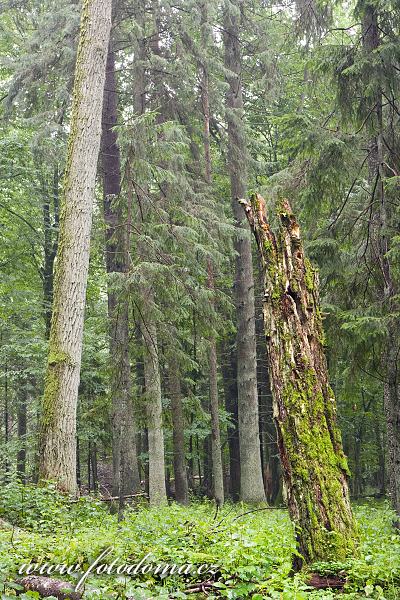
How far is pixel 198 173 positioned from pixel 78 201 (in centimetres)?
669

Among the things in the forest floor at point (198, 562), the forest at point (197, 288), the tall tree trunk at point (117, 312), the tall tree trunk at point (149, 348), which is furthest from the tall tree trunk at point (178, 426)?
the forest floor at point (198, 562)

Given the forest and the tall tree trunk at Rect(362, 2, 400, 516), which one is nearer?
the forest

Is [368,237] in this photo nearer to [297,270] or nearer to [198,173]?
[297,270]

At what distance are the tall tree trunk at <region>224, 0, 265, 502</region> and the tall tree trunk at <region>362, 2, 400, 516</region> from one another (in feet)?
19.7

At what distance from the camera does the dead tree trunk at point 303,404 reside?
4059mm

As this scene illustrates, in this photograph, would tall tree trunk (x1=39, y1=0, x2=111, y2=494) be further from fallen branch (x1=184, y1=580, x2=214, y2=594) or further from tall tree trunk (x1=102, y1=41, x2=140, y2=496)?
fallen branch (x1=184, y1=580, x2=214, y2=594)

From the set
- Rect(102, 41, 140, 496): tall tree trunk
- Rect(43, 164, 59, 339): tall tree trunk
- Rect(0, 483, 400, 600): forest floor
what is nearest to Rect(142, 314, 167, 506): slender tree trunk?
Rect(102, 41, 140, 496): tall tree trunk

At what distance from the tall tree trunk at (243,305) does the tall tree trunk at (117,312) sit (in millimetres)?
3285

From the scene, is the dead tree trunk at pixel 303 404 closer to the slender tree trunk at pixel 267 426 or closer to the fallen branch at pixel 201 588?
the fallen branch at pixel 201 588

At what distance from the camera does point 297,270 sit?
4684 mm

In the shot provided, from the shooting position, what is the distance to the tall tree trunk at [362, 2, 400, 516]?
23.9ft

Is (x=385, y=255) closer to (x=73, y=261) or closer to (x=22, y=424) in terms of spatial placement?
(x=73, y=261)

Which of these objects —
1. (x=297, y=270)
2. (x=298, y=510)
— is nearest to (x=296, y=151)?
(x=297, y=270)

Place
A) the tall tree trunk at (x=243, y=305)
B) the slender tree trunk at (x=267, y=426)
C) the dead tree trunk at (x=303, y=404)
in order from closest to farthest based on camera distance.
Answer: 1. the dead tree trunk at (x=303, y=404)
2. the tall tree trunk at (x=243, y=305)
3. the slender tree trunk at (x=267, y=426)
